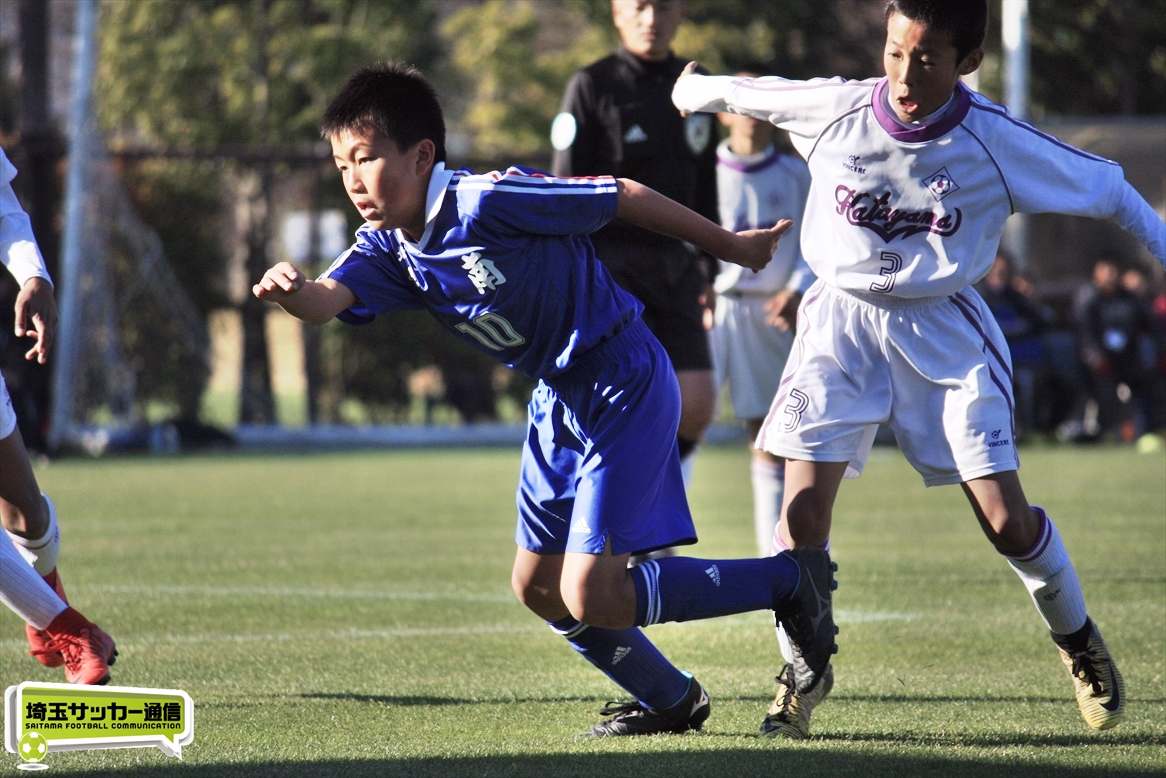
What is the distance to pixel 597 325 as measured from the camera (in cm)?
379

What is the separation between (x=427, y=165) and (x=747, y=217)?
3.53 metres

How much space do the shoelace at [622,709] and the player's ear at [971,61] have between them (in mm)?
1925

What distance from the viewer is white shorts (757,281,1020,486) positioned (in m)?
4.07

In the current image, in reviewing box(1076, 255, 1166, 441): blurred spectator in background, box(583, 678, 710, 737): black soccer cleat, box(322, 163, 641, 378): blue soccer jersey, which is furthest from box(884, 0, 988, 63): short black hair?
box(1076, 255, 1166, 441): blurred spectator in background

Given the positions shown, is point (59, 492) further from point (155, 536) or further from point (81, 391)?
point (81, 391)

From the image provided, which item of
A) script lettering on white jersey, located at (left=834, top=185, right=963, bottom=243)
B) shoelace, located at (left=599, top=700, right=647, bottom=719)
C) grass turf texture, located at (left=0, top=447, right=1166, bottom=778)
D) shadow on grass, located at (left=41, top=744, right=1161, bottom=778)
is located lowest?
grass turf texture, located at (left=0, top=447, right=1166, bottom=778)

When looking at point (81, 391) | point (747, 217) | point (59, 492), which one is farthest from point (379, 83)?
point (81, 391)

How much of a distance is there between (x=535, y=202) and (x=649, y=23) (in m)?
2.16

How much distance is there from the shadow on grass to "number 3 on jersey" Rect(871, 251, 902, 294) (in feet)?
4.13

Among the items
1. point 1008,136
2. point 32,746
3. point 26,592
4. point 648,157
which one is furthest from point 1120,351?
point 32,746

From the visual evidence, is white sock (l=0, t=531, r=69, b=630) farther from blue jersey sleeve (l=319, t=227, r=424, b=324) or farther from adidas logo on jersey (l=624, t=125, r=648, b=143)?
adidas logo on jersey (l=624, t=125, r=648, b=143)

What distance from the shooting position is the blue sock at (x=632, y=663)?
13.0 ft

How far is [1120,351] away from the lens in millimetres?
15812

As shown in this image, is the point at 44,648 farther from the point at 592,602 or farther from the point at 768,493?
the point at 768,493
